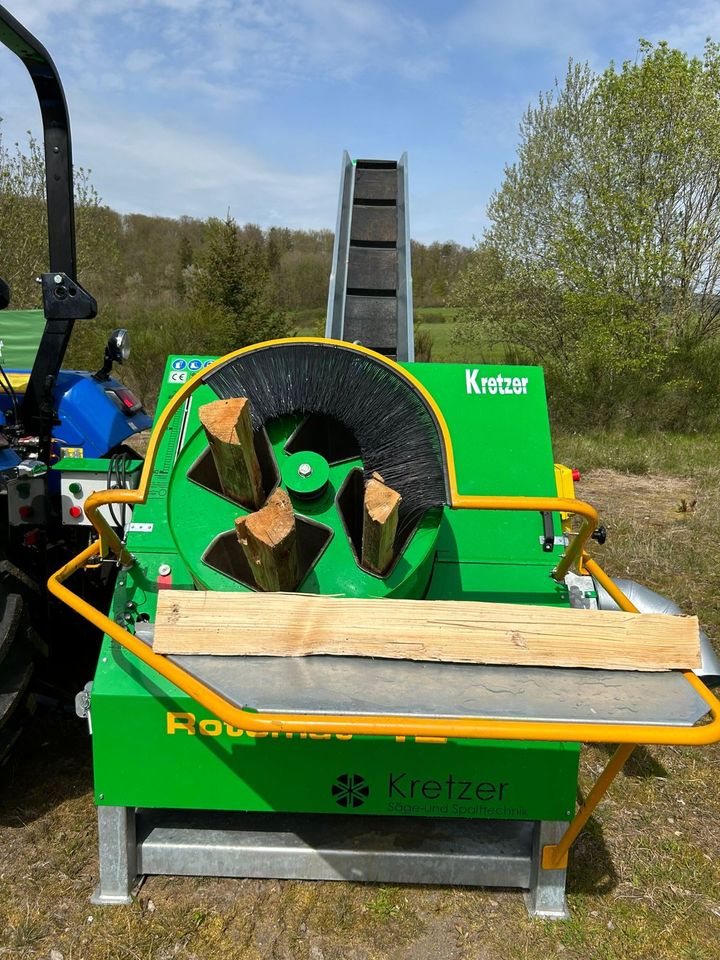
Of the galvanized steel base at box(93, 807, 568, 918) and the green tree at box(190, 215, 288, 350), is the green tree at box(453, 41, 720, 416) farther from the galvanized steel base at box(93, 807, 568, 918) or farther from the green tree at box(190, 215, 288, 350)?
the galvanized steel base at box(93, 807, 568, 918)

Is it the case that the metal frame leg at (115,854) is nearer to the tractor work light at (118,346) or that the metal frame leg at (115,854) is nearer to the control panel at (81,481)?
the control panel at (81,481)

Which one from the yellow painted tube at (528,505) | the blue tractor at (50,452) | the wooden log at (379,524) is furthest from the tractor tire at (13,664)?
the yellow painted tube at (528,505)

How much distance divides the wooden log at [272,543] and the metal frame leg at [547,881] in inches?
43.8

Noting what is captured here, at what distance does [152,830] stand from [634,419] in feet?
37.8

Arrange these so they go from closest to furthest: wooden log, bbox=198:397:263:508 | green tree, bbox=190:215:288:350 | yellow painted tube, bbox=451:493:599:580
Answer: wooden log, bbox=198:397:263:508 < yellow painted tube, bbox=451:493:599:580 < green tree, bbox=190:215:288:350

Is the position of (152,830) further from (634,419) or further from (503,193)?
(503,193)

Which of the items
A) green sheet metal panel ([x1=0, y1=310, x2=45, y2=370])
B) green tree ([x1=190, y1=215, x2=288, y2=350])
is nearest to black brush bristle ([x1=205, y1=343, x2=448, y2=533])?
green sheet metal panel ([x1=0, y1=310, x2=45, y2=370])

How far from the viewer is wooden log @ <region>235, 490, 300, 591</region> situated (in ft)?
5.56

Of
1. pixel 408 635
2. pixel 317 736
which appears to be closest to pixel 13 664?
pixel 317 736

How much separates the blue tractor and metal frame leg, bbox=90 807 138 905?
47 cm

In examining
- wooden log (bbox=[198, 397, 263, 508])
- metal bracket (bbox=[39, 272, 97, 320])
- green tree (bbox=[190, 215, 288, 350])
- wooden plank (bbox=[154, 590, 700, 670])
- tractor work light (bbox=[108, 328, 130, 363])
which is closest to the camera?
wooden plank (bbox=[154, 590, 700, 670])

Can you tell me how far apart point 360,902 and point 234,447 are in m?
1.52

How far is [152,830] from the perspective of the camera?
227 centimetres

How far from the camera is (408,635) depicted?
162cm
